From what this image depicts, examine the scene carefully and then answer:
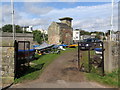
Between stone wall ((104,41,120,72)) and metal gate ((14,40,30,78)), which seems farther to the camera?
stone wall ((104,41,120,72))

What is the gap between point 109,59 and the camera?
27.4 feet

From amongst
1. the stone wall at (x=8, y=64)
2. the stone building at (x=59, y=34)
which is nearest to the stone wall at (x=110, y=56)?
the stone wall at (x=8, y=64)

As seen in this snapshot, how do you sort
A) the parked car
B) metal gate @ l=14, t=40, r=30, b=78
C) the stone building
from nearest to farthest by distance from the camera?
metal gate @ l=14, t=40, r=30, b=78 < the parked car < the stone building

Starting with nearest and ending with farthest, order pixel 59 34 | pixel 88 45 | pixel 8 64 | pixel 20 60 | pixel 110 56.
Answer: pixel 8 64 < pixel 110 56 < pixel 20 60 < pixel 88 45 < pixel 59 34

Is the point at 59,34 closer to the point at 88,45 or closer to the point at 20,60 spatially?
the point at 88,45

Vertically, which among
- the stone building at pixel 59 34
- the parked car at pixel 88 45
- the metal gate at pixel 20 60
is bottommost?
the metal gate at pixel 20 60

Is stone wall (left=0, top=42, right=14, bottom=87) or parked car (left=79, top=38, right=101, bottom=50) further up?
parked car (left=79, top=38, right=101, bottom=50)

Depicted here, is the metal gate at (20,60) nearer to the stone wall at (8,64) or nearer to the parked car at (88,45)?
the stone wall at (8,64)

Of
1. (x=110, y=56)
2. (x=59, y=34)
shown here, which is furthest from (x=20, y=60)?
(x=59, y=34)

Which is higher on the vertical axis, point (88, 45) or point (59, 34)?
point (59, 34)

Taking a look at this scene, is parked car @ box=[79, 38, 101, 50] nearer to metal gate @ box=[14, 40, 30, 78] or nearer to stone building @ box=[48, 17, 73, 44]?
metal gate @ box=[14, 40, 30, 78]

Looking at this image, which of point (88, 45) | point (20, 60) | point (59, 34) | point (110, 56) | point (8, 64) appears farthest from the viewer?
point (59, 34)

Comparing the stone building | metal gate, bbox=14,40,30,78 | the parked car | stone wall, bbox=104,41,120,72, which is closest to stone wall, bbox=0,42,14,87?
metal gate, bbox=14,40,30,78

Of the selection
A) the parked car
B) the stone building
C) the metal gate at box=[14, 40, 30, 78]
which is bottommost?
the metal gate at box=[14, 40, 30, 78]
